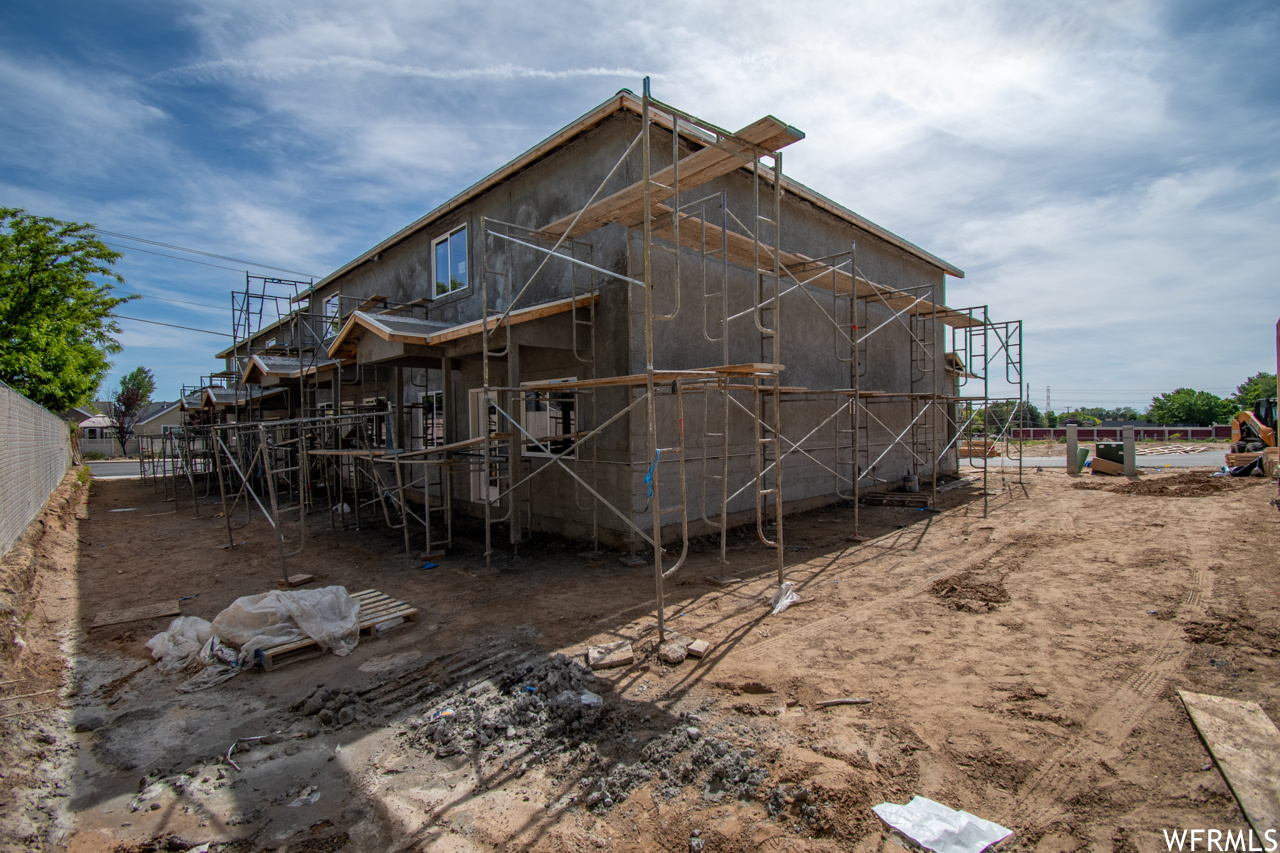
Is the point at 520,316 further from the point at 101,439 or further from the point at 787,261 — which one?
the point at 101,439

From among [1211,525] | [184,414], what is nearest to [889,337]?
[1211,525]

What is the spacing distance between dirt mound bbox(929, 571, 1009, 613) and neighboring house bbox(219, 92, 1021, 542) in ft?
8.08

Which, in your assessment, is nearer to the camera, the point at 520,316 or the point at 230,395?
the point at 520,316

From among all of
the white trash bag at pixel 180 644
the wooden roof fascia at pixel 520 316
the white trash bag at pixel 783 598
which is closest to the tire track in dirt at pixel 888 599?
the white trash bag at pixel 783 598

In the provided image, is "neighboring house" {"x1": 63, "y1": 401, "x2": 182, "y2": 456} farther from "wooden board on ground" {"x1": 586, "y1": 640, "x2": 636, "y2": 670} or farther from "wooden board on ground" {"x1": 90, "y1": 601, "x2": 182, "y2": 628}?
"wooden board on ground" {"x1": 586, "y1": 640, "x2": 636, "y2": 670}

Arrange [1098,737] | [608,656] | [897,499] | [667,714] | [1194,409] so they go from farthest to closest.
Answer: [1194,409]
[897,499]
[608,656]
[667,714]
[1098,737]

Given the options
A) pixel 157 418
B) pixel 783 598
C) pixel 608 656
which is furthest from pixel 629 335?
pixel 157 418

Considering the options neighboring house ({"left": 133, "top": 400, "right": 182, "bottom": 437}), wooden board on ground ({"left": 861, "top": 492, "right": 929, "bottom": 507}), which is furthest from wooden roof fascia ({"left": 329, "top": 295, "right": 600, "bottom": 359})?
neighboring house ({"left": 133, "top": 400, "right": 182, "bottom": 437})

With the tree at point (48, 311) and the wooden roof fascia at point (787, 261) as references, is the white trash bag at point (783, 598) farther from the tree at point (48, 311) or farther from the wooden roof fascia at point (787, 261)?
the tree at point (48, 311)

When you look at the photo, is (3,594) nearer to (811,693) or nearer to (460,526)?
(460,526)

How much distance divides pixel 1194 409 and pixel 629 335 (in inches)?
2959

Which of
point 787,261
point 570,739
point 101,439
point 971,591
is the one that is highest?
point 787,261

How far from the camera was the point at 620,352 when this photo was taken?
8656 millimetres

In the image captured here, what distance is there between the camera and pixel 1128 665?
461 cm
